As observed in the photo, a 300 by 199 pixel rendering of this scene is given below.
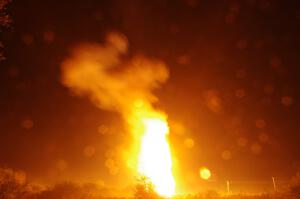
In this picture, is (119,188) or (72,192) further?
(119,188)

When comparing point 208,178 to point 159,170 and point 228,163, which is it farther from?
point 159,170

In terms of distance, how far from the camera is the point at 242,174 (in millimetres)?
72375

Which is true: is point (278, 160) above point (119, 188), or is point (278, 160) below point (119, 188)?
above

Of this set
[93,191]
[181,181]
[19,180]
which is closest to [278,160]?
[181,181]

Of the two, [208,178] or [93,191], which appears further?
[208,178]

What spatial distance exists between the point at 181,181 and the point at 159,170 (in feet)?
95.0

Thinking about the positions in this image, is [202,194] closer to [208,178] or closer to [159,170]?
[159,170]

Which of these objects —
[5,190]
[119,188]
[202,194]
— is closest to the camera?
[5,190]

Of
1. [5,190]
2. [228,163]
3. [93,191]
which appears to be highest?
[228,163]

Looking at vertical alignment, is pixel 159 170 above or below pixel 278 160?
below

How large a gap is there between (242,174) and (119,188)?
99.3ft

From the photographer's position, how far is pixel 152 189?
33.2 meters

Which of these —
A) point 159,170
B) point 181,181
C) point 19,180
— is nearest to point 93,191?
point 159,170

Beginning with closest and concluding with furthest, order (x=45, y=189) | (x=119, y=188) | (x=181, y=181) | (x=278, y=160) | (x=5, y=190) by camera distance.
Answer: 1. (x=5, y=190)
2. (x=45, y=189)
3. (x=119, y=188)
4. (x=181, y=181)
5. (x=278, y=160)
